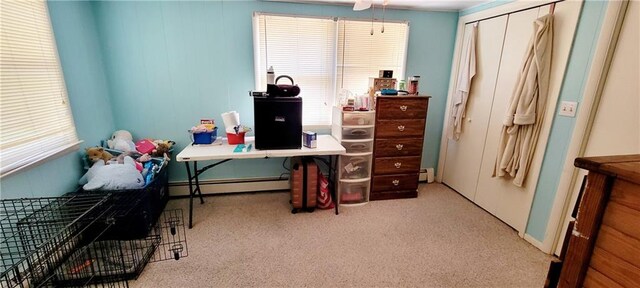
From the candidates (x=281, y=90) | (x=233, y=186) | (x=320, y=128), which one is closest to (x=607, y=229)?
(x=281, y=90)

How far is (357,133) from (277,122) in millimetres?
909

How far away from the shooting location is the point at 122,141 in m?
2.60

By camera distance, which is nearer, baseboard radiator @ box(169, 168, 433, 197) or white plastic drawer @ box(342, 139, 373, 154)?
white plastic drawer @ box(342, 139, 373, 154)

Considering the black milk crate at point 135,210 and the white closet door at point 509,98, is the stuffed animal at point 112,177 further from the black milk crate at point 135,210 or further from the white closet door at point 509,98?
the white closet door at point 509,98

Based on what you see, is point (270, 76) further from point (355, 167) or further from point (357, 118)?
point (355, 167)

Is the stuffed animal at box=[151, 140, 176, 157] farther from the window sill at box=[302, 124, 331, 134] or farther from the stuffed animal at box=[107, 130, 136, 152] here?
the window sill at box=[302, 124, 331, 134]

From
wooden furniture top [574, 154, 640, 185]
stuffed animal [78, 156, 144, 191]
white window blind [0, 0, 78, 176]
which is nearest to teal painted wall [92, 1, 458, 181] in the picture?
white window blind [0, 0, 78, 176]

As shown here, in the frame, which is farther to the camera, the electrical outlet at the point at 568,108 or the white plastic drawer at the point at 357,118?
the white plastic drawer at the point at 357,118

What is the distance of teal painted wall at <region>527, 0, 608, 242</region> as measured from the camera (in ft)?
6.12

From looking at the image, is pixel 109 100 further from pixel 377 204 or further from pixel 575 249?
pixel 575 249

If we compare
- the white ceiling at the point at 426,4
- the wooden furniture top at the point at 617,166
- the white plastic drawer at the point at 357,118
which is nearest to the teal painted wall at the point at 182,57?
the white ceiling at the point at 426,4

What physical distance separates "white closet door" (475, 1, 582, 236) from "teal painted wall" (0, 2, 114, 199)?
12.6ft

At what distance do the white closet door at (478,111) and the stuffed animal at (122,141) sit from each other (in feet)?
11.9

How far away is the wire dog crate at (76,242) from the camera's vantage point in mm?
1559
